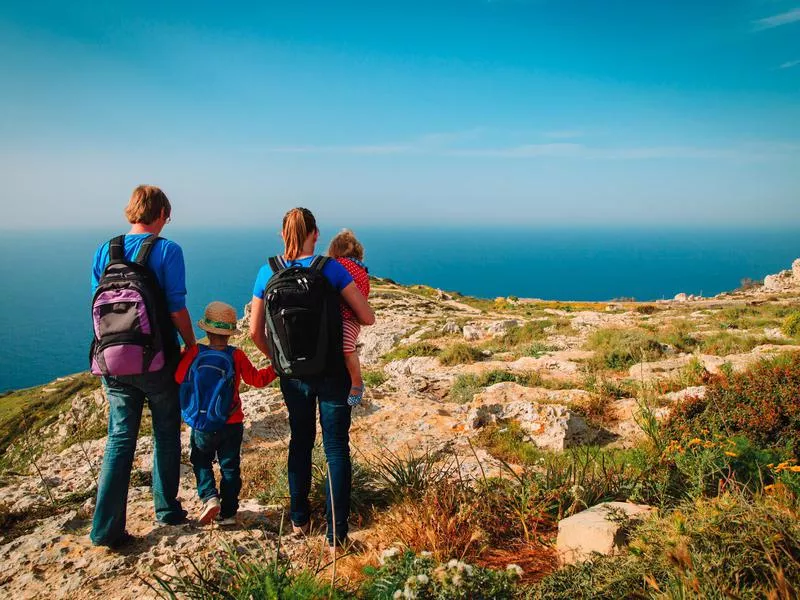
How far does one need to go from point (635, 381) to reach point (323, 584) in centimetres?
745

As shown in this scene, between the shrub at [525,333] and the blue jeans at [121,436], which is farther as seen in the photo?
the shrub at [525,333]

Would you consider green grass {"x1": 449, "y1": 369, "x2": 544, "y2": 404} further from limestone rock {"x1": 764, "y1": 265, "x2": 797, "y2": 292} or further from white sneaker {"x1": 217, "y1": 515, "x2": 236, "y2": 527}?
limestone rock {"x1": 764, "y1": 265, "x2": 797, "y2": 292}

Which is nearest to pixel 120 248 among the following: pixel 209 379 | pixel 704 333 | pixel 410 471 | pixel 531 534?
pixel 209 379

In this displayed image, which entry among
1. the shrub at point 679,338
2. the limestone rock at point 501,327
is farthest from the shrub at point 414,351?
the shrub at point 679,338

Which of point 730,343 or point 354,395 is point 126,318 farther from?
point 730,343

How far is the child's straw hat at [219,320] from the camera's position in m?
3.70

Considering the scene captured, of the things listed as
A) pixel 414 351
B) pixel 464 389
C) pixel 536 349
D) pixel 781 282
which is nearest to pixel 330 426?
pixel 464 389

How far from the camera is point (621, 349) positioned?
10930mm

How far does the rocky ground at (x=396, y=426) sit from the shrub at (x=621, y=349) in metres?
0.10

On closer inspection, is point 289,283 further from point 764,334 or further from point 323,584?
point 764,334

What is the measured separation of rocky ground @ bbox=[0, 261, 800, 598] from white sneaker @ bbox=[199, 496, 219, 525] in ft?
0.32

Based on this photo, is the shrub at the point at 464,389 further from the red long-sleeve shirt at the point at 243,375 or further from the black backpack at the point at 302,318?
the black backpack at the point at 302,318

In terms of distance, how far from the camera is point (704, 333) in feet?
44.7

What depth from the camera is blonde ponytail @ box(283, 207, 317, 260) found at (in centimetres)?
343
